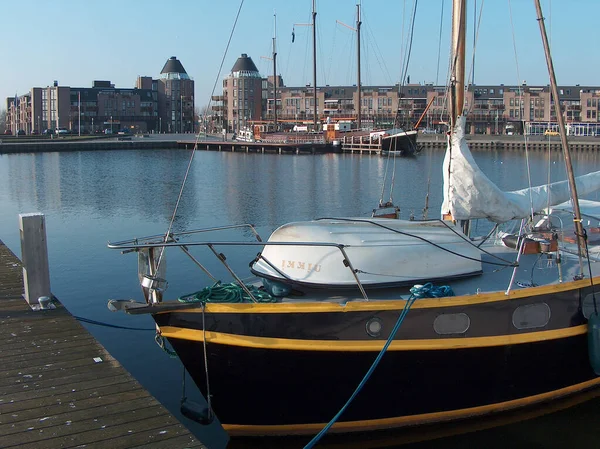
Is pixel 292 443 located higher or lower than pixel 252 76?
lower

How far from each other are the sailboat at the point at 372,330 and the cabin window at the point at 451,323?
17mm

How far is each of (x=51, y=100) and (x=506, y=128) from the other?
326 ft

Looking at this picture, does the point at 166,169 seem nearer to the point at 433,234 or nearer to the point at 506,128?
the point at 433,234

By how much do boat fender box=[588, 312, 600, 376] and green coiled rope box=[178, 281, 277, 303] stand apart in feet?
15.2

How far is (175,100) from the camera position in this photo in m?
162

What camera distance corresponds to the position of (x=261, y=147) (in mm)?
99875

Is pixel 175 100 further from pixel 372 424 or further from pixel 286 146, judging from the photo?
pixel 372 424

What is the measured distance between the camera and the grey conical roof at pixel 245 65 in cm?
15625

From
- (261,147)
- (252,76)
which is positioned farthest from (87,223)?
(252,76)

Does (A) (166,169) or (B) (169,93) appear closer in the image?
(A) (166,169)

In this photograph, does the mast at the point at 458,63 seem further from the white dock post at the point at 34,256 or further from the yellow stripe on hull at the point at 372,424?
the white dock post at the point at 34,256

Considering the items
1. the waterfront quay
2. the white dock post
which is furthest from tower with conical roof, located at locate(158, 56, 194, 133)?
the white dock post

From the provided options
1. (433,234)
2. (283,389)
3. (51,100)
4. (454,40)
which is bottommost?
(283,389)

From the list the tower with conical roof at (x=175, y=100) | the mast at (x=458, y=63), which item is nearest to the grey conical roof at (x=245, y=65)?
the tower with conical roof at (x=175, y=100)
